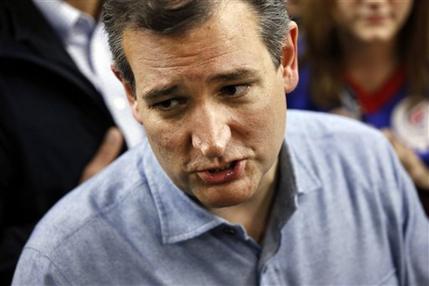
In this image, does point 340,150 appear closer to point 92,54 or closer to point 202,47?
point 202,47

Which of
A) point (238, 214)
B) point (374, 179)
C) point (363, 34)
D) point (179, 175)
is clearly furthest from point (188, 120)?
point (363, 34)

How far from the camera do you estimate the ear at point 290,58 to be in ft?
4.30

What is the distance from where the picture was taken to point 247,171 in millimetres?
1232

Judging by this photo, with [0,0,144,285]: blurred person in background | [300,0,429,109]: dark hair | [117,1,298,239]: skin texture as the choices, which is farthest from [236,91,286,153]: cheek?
[300,0,429,109]: dark hair

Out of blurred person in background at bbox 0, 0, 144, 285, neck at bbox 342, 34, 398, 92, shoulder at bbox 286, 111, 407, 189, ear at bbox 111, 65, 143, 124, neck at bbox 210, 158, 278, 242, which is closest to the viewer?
ear at bbox 111, 65, 143, 124

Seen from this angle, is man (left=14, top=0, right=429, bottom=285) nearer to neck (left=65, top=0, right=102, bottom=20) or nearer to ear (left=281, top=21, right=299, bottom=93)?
ear (left=281, top=21, right=299, bottom=93)

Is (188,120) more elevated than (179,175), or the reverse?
(188,120)

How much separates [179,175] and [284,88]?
0.25 metres

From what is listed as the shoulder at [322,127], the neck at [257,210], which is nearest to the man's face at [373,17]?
the shoulder at [322,127]

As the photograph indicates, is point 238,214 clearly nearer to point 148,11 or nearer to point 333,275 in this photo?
point 333,275

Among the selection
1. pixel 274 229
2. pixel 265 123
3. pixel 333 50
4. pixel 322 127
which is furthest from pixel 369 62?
pixel 265 123

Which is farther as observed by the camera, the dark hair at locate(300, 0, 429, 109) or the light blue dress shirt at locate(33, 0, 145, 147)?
the dark hair at locate(300, 0, 429, 109)

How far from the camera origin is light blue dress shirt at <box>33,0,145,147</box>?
1884mm

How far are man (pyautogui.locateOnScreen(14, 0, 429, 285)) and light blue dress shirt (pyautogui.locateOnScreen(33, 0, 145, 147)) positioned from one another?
419 millimetres
